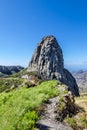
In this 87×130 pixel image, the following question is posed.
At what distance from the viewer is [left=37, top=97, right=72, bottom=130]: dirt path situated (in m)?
11.2

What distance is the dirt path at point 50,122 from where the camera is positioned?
Result: 11.2 metres

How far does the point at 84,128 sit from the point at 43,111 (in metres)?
2.41

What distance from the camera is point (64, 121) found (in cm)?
1331

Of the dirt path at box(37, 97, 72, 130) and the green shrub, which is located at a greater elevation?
the dirt path at box(37, 97, 72, 130)

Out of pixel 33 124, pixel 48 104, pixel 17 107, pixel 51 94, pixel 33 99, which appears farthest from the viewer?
pixel 51 94

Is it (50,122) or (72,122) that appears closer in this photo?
(50,122)

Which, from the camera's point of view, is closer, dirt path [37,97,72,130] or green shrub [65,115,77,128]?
dirt path [37,97,72,130]

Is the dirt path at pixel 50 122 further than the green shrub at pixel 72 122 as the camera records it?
No

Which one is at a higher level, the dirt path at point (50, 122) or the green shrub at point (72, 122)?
the dirt path at point (50, 122)

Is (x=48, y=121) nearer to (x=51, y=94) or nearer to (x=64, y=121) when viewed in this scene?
(x=64, y=121)

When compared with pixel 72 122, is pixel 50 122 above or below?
above

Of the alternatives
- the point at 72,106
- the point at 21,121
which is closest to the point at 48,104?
the point at 72,106

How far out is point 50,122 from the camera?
1220 cm

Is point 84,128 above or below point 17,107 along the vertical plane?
below
